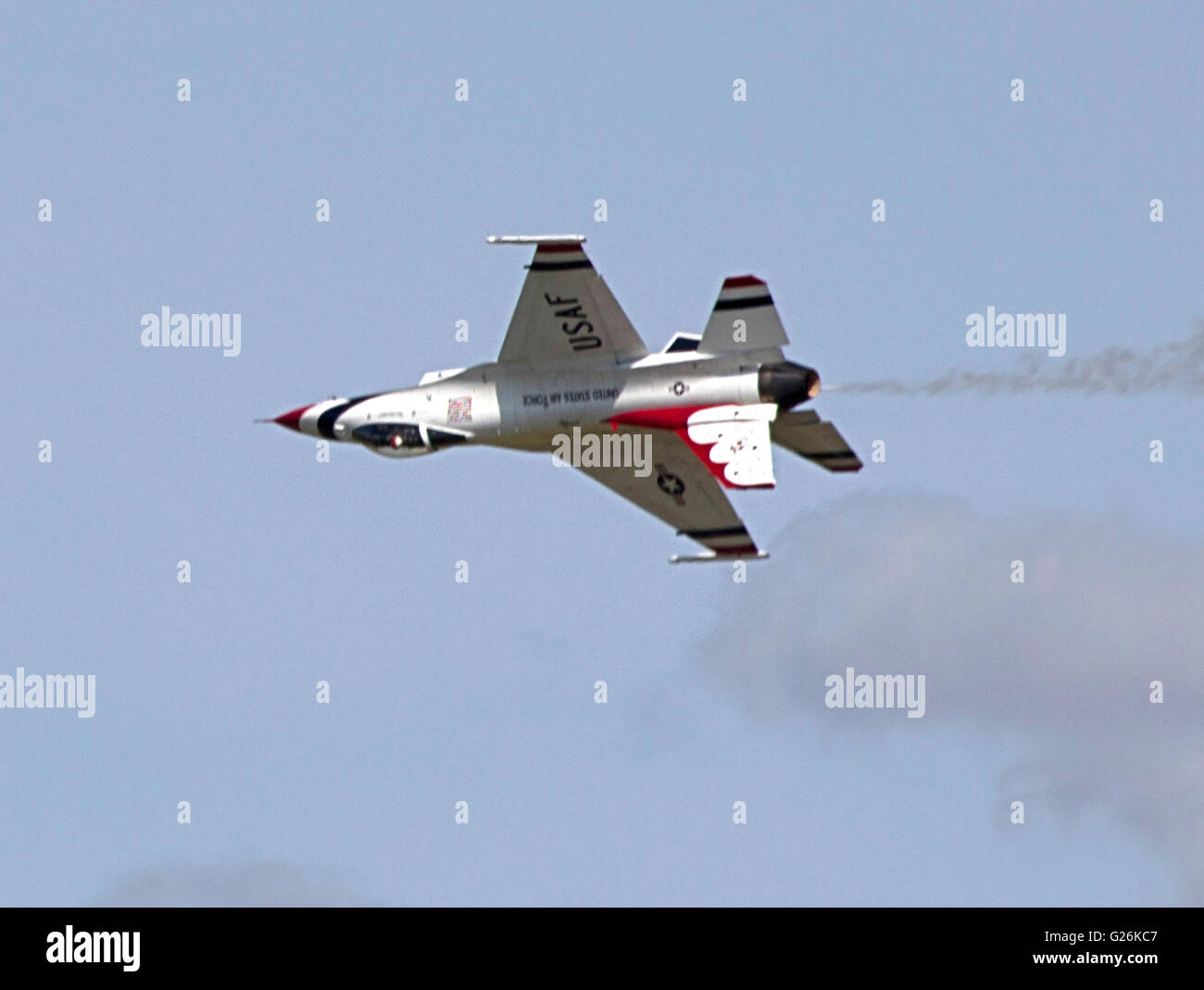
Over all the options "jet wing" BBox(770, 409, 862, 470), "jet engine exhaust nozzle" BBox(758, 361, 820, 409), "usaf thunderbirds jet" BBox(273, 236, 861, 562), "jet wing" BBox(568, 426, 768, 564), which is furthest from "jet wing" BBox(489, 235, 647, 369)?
"jet wing" BBox(568, 426, 768, 564)

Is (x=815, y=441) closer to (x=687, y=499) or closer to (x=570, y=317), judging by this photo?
(x=687, y=499)

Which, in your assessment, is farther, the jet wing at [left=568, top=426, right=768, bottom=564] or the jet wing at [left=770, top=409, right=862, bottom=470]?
the jet wing at [left=568, top=426, right=768, bottom=564]

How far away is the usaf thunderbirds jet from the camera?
197 feet

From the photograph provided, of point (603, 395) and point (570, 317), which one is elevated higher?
point (570, 317)

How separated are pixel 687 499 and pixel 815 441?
362cm

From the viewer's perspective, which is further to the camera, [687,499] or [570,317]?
[687,499]

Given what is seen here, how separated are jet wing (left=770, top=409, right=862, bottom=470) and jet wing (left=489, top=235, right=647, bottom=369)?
12.9 feet

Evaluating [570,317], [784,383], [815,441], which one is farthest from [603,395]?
[815,441]

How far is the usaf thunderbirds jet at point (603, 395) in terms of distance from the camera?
6006 cm

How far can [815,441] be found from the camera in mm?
64125

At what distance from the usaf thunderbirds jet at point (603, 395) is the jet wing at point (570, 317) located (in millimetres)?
19

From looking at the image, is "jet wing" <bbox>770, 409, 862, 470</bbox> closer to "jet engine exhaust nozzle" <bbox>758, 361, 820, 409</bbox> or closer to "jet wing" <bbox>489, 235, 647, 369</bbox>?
"jet engine exhaust nozzle" <bbox>758, 361, 820, 409</bbox>
